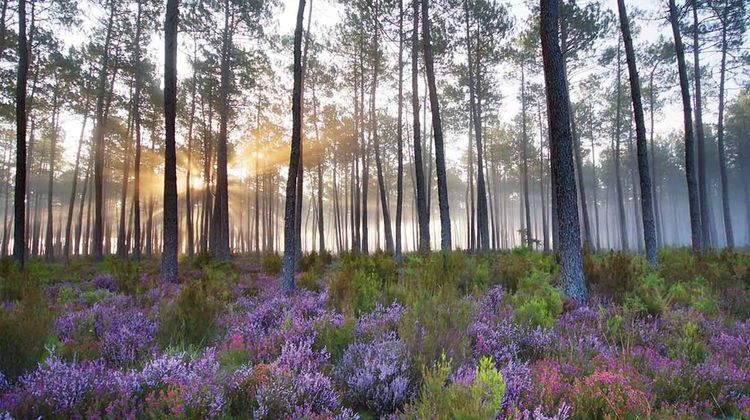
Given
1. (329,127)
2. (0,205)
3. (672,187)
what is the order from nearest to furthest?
(329,127) < (672,187) < (0,205)

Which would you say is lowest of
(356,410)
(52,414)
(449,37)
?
(356,410)

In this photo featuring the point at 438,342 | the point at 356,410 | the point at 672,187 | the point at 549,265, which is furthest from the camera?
the point at 672,187

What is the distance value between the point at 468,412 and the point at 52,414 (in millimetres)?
2738

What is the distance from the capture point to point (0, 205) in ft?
230

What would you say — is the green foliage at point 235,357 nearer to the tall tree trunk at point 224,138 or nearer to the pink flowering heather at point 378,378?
the pink flowering heather at point 378,378

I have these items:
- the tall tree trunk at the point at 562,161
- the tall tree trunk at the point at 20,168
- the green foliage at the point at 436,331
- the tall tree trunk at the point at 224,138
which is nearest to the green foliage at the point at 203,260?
the tall tree trunk at the point at 224,138

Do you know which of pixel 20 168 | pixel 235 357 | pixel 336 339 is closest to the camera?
pixel 235 357

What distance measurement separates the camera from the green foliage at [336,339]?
4176 mm

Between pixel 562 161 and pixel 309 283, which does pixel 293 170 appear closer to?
pixel 309 283

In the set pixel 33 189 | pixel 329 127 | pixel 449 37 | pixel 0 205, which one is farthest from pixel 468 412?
pixel 0 205

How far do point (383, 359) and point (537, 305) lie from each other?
2692 mm

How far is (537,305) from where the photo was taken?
511cm

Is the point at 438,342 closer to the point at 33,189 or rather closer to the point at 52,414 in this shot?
the point at 52,414

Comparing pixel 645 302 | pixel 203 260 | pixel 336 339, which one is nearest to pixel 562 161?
pixel 645 302
